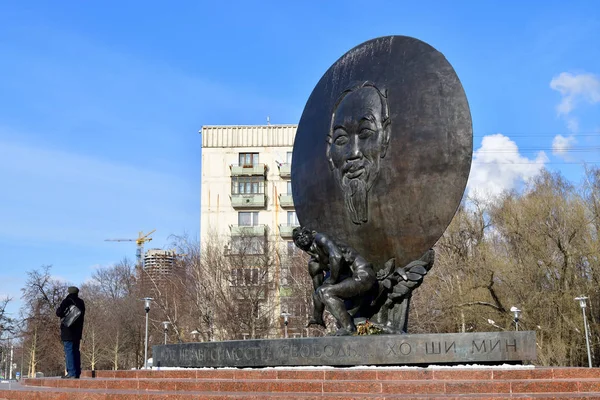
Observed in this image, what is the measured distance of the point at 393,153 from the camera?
1238cm

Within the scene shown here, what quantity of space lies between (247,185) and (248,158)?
2.13m

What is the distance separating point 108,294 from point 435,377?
54438 mm

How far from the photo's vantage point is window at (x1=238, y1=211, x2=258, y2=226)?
48.4m

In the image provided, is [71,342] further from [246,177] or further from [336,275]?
[246,177]

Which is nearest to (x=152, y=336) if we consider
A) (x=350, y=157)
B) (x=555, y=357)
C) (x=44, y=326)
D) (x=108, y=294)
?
(x=44, y=326)

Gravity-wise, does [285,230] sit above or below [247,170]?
below

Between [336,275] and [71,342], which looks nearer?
[336,275]

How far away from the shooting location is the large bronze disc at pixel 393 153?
12.1 metres

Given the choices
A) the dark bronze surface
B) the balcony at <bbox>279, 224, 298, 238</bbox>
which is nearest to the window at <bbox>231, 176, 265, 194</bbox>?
the balcony at <bbox>279, 224, 298, 238</bbox>

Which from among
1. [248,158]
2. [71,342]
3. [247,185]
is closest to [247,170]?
[247,185]

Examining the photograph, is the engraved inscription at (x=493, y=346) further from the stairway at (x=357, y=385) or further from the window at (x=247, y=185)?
the window at (x=247, y=185)

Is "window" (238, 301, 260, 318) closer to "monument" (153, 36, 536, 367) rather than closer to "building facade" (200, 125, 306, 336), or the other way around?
"building facade" (200, 125, 306, 336)

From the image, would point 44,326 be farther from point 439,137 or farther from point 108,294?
point 439,137

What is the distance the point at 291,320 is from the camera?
3712cm
